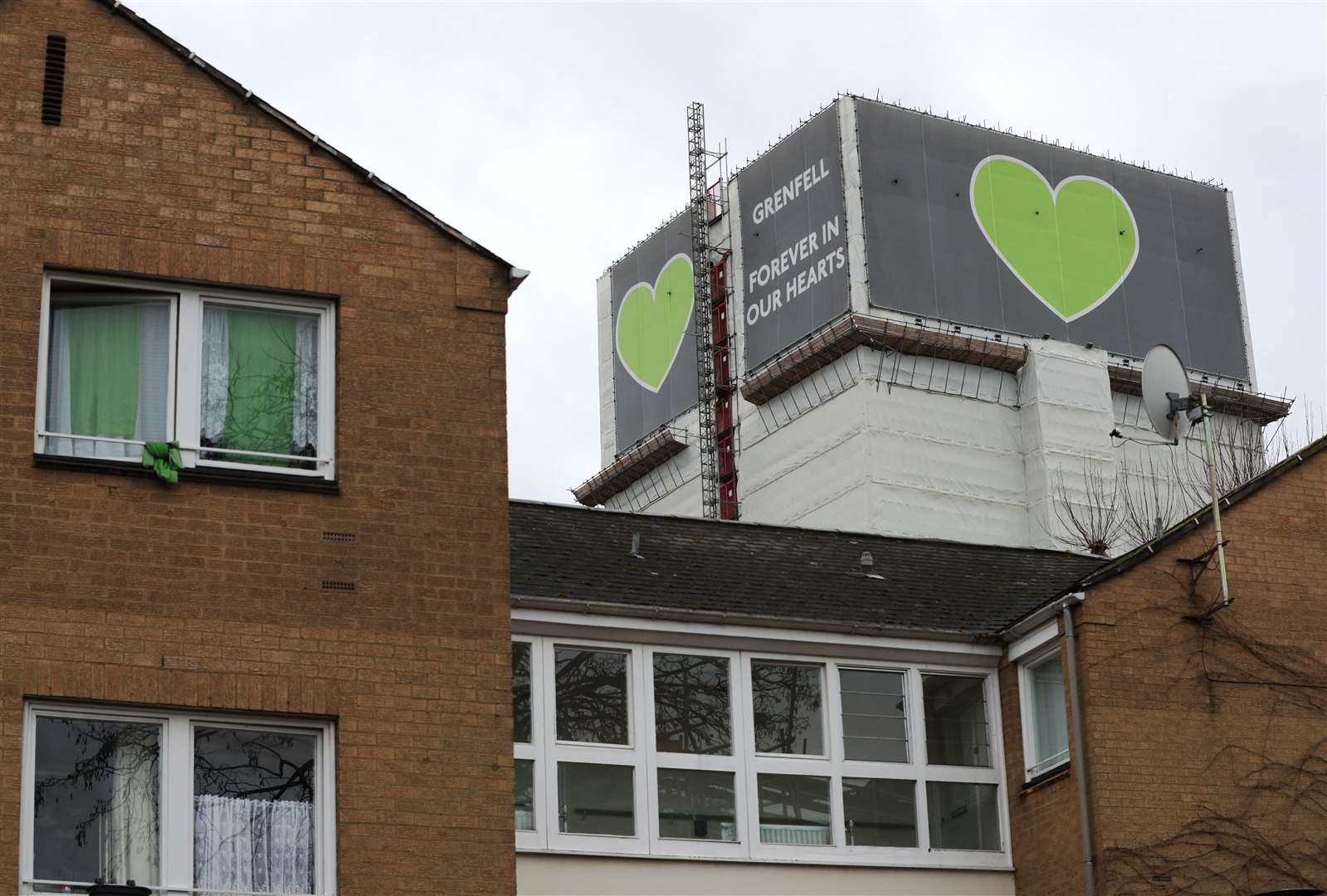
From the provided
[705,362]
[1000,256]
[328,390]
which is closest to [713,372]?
[705,362]

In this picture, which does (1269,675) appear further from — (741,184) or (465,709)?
(741,184)

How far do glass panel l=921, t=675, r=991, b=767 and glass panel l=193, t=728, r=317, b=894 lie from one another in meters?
7.53

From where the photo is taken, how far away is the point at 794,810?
1848 centimetres

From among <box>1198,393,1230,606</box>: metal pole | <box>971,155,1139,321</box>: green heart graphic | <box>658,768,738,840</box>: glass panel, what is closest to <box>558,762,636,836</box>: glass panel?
<box>658,768,738,840</box>: glass panel

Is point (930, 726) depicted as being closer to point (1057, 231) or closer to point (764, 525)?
point (764, 525)

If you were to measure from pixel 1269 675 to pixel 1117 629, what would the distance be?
58.9 inches


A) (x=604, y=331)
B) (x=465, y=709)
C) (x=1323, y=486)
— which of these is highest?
(x=604, y=331)

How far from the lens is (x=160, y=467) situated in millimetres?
13469

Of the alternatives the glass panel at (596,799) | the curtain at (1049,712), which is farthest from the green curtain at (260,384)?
the curtain at (1049,712)

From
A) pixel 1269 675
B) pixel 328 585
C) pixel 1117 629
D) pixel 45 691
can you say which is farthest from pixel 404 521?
pixel 1269 675

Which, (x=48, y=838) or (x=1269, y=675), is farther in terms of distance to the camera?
(x=1269, y=675)

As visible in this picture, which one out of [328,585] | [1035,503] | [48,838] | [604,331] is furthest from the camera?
[604,331]

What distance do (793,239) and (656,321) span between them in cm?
1035

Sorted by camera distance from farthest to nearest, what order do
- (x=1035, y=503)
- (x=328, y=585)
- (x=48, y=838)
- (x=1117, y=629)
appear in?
1. (x=1035, y=503)
2. (x=1117, y=629)
3. (x=328, y=585)
4. (x=48, y=838)
